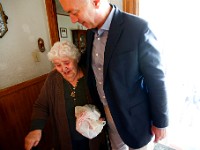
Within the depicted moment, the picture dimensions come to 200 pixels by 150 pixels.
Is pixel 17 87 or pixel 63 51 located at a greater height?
pixel 63 51

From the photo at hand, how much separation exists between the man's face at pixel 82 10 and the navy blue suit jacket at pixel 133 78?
123mm

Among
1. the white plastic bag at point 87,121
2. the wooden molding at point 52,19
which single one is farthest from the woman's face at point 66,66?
the wooden molding at point 52,19

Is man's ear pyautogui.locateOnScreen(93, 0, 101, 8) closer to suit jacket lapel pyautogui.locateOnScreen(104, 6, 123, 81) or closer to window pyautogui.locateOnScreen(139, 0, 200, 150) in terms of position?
suit jacket lapel pyautogui.locateOnScreen(104, 6, 123, 81)

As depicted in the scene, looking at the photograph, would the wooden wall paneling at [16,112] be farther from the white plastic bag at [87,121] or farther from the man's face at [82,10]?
the man's face at [82,10]

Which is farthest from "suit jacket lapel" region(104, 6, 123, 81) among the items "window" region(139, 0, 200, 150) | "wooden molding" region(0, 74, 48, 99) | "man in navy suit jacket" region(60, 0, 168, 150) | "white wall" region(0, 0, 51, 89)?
"white wall" region(0, 0, 51, 89)

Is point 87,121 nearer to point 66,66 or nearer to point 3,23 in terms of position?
point 66,66

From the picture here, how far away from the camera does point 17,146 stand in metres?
1.57

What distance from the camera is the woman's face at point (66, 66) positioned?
115 centimetres

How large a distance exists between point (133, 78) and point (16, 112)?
1.13m

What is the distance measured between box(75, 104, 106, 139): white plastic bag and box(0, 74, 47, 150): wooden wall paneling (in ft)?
2.18

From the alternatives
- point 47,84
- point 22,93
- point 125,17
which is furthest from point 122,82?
point 22,93

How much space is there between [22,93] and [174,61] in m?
1.39

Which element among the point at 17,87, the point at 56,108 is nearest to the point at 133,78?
the point at 56,108

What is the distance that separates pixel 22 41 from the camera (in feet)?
5.40
